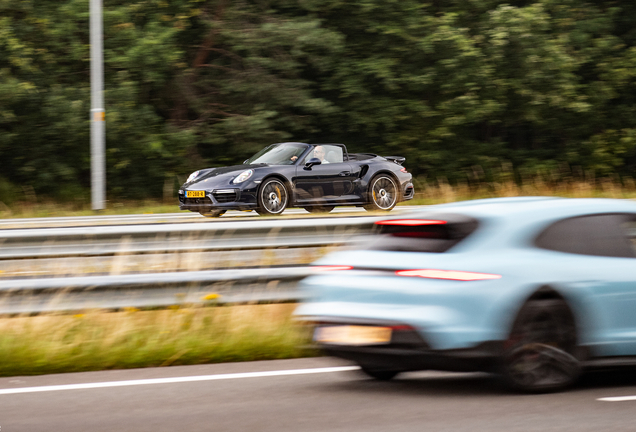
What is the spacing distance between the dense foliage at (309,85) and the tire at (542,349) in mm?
18855

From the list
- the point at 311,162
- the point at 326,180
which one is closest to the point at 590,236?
the point at 311,162

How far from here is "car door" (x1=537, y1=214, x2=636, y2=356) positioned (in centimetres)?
566

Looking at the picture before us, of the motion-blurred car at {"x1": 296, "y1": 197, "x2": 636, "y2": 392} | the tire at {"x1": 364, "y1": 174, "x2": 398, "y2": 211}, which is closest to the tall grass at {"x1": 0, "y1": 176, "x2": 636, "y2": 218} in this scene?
the tire at {"x1": 364, "y1": 174, "x2": 398, "y2": 211}

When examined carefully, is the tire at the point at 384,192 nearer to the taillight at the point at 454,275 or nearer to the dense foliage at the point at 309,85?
the dense foliage at the point at 309,85

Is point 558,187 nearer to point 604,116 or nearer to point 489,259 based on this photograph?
point 604,116

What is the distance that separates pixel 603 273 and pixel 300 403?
82.4 inches

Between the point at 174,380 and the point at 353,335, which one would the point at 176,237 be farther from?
the point at 353,335

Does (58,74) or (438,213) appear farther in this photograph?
(58,74)

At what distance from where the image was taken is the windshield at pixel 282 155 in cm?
1630

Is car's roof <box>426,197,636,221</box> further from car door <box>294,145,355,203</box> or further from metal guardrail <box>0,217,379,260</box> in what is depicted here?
car door <box>294,145,355,203</box>

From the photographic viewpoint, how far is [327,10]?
1037 inches

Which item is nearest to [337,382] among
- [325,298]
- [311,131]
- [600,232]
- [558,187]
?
[325,298]

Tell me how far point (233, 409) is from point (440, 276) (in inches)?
57.6

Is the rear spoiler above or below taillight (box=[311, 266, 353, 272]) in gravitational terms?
above
